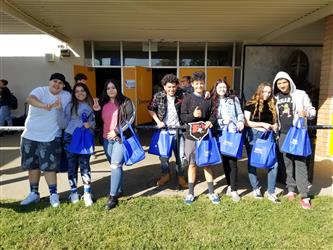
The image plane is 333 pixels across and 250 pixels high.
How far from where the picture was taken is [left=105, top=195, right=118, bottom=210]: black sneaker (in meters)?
3.88

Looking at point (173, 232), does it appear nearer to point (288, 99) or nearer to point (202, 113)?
point (202, 113)

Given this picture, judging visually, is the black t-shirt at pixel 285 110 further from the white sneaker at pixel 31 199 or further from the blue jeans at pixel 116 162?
the white sneaker at pixel 31 199

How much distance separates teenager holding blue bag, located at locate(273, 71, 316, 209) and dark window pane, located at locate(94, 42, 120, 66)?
24.1 ft

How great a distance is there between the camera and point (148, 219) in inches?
143

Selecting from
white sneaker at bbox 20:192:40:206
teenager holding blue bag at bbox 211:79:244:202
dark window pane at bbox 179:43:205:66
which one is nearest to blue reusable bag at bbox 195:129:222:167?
teenager holding blue bag at bbox 211:79:244:202

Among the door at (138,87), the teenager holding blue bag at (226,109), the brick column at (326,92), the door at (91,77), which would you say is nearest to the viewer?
the teenager holding blue bag at (226,109)

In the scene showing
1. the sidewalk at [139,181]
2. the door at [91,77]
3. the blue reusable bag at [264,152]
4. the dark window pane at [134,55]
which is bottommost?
the sidewalk at [139,181]

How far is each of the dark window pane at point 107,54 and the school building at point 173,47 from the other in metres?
0.03

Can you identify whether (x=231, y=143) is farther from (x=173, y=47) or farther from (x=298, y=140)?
(x=173, y=47)

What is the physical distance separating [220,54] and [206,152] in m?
7.49

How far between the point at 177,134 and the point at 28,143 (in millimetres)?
1881

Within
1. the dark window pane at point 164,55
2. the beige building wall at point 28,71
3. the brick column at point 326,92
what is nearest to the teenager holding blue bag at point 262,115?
the brick column at point 326,92

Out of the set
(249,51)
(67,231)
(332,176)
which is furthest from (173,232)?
(249,51)

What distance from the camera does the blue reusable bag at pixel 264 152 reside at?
13.2ft
